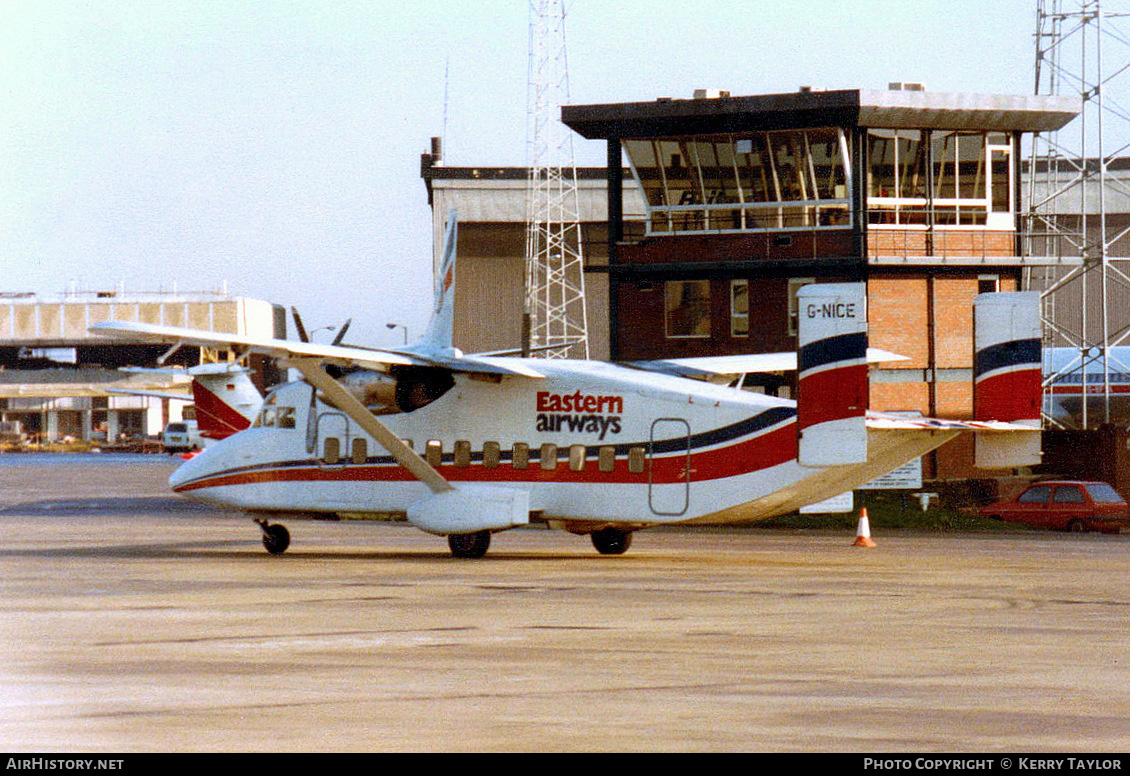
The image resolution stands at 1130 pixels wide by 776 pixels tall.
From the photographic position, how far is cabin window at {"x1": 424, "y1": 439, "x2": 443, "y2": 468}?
26.1 m

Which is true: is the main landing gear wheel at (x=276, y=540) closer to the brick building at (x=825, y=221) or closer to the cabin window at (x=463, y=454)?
the cabin window at (x=463, y=454)

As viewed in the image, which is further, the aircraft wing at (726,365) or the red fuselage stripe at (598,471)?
the aircraft wing at (726,365)

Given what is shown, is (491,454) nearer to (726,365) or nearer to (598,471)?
(598,471)

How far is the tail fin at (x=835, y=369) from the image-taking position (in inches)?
861

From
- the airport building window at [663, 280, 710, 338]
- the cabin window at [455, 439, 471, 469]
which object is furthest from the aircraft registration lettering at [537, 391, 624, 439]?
the airport building window at [663, 280, 710, 338]

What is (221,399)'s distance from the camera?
39188mm

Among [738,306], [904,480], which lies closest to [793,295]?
[738,306]

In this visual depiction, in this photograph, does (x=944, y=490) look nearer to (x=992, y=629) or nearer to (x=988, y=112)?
(x=988, y=112)

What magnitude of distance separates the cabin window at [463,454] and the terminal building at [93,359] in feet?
245

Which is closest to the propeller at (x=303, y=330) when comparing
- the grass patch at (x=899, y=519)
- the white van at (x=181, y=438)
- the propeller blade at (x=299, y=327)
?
the propeller blade at (x=299, y=327)

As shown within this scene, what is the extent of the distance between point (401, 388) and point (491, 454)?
2143 mm

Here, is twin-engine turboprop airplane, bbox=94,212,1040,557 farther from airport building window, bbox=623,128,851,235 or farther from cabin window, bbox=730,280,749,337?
cabin window, bbox=730,280,749,337
